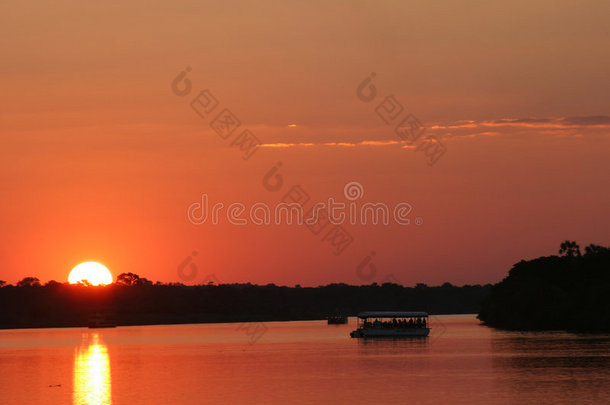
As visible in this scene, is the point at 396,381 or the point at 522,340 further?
the point at 522,340

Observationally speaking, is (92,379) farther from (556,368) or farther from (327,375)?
(556,368)

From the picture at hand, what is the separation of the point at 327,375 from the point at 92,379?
28724mm

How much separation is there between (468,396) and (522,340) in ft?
364

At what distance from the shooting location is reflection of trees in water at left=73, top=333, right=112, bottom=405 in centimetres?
9744

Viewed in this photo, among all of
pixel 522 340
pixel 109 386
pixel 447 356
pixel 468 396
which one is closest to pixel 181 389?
pixel 109 386

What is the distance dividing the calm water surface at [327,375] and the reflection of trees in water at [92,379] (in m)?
0.12

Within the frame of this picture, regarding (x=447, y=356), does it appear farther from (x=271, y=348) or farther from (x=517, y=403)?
(x=517, y=403)

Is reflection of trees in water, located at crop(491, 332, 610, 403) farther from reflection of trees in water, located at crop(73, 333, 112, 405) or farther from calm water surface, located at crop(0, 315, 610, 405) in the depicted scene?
reflection of trees in water, located at crop(73, 333, 112, 405)

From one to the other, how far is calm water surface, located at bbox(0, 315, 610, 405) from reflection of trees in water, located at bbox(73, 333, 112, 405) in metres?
0.12

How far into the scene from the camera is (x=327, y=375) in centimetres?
11812

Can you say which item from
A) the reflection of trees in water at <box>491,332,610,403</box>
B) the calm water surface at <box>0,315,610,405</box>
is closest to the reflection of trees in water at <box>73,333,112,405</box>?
the calm water surface at <box>0,315,610,405</box>

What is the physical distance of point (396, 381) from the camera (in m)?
108

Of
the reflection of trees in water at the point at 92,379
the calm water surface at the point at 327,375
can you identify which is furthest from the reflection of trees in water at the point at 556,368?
the reflection of trees in water at the point at 92,379

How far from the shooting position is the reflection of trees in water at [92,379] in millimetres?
97438
